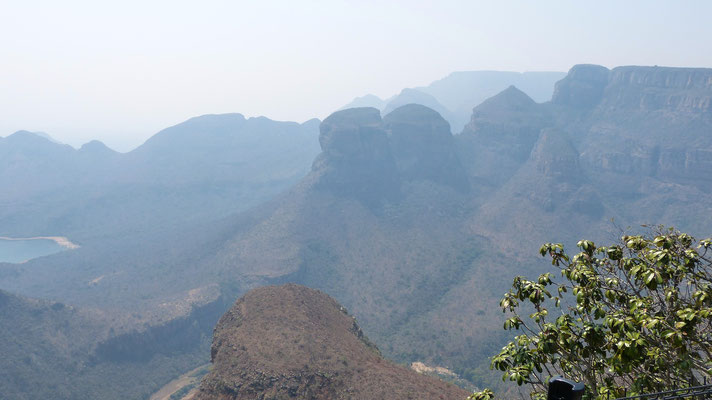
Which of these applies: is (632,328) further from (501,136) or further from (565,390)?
(501,136)

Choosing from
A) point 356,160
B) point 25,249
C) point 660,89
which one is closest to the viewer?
point 356,160

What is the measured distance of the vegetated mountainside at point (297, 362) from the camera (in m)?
28.5

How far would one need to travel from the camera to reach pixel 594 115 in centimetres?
15650

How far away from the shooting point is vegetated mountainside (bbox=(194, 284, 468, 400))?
93.6 ft

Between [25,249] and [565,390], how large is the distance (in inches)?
7495

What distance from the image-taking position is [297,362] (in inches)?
1212

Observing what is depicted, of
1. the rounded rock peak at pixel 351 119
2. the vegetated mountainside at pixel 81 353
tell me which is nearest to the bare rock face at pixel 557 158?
the rounded rock peak at pixel 351 119

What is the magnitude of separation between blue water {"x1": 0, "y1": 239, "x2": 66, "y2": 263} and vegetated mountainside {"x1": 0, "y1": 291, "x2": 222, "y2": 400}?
308 ft

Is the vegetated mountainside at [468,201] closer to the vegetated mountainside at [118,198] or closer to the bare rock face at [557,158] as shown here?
the bare rock face at [557,158]

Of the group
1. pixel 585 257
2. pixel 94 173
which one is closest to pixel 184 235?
pixel 94 173

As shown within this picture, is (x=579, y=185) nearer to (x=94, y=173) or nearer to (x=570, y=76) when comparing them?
(x=570, y=76)

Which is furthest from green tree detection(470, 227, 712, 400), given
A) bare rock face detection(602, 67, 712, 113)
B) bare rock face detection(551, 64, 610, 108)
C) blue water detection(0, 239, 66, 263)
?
bare rock face detection(551, 64, 610, 108)

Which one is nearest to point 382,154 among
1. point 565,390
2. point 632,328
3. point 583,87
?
point 583,87

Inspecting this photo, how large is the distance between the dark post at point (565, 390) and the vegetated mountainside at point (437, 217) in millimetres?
60005
